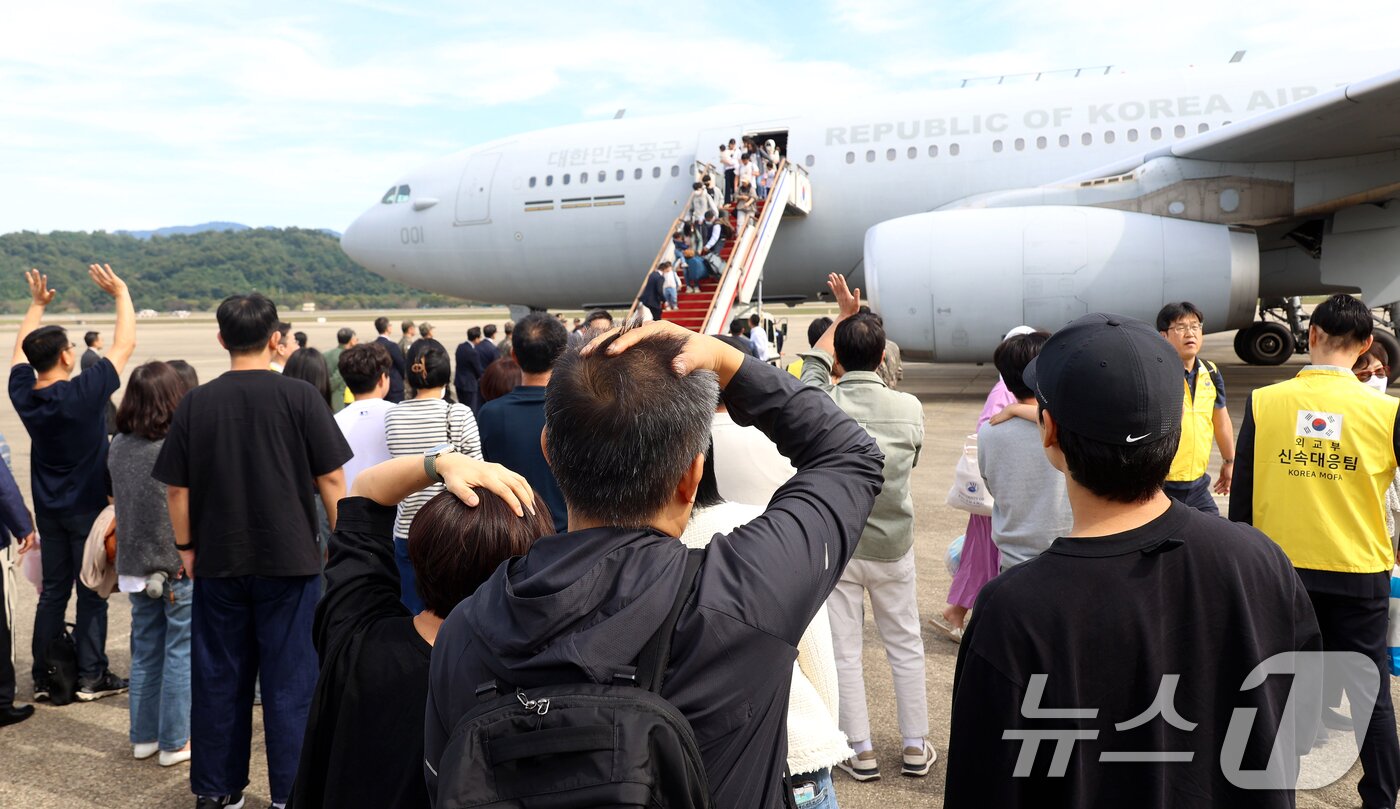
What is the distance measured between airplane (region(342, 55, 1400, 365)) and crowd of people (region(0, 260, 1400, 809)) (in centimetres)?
924

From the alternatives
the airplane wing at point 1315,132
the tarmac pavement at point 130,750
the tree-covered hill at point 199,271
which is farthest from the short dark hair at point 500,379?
the tree-covered hill at point 199,271

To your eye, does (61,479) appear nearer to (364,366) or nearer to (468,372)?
(364,366)

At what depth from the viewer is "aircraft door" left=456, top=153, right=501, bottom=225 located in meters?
17.3

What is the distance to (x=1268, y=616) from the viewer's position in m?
1.67

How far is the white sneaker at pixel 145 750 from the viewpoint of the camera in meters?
4.14

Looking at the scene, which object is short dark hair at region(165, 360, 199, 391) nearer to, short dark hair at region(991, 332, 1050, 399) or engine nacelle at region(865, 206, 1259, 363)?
short dark hair at region(991, 332, 1050, 399)

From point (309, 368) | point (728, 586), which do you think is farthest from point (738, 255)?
point (728, 586)

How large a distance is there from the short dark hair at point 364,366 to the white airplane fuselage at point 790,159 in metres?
11.8

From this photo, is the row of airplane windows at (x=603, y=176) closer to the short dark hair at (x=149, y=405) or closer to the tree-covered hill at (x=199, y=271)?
the short dark hair at (x=149, y=405)

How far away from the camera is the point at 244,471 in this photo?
142 inches

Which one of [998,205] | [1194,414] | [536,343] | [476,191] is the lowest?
[1194,414]

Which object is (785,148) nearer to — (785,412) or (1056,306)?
(1056,306)

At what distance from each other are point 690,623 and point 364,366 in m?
3.77

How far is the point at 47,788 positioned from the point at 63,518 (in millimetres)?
1438
